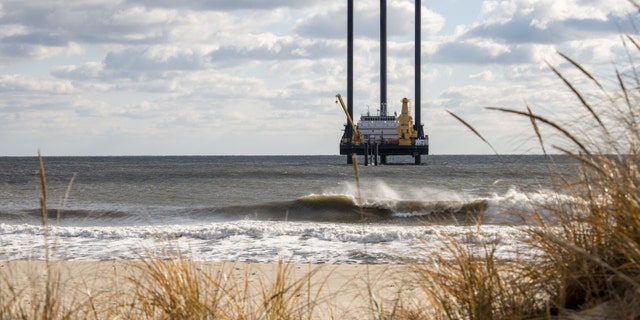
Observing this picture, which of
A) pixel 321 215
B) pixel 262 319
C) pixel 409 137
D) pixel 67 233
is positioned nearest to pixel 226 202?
pixel 321 215

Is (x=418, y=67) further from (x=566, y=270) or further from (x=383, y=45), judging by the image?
(x=566, y=270)

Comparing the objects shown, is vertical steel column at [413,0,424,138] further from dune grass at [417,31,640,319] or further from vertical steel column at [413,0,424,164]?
dune grass at [417,31,640,319]

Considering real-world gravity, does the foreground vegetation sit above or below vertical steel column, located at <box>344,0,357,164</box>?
below

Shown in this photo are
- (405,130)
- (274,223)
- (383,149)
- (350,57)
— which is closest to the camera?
(274,223)

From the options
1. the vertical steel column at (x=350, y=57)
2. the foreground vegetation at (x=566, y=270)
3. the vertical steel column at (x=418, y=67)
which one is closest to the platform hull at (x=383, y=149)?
the vertical steel column at (x=418, y=67)

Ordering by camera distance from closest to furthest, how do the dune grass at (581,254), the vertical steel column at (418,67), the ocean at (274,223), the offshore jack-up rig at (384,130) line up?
the dune grass at (581,254)
the ocean at (274,223)
the vertical steel column at (418,67)
the offshore jack-up rig at (384,130)

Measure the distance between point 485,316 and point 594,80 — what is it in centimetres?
100

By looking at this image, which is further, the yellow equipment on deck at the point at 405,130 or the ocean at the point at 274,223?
the yellow equipment on deck at the point at 405,130

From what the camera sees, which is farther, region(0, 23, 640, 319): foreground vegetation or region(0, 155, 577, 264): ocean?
region(0, 155, 577, 264): ocean

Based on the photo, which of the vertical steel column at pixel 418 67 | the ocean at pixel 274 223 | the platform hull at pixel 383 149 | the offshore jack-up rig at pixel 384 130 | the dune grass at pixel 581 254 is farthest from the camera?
the platform hull at pixel 383 149

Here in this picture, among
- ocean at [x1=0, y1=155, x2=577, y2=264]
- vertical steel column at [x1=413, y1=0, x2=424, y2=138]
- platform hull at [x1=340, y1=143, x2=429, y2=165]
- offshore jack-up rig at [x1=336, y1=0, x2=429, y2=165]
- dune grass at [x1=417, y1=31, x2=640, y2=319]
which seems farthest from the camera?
platform hull at [x1=340, y1=143, x2=429, y2=165]

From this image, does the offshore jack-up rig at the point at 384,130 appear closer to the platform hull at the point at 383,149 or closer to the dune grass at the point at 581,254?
the platform hull at the point at 383,149

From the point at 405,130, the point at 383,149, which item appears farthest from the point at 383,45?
the point at 383,149

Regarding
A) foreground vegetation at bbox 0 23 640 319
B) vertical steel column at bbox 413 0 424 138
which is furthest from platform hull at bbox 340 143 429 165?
foreground vegetation at bbox 0 23 640 319
